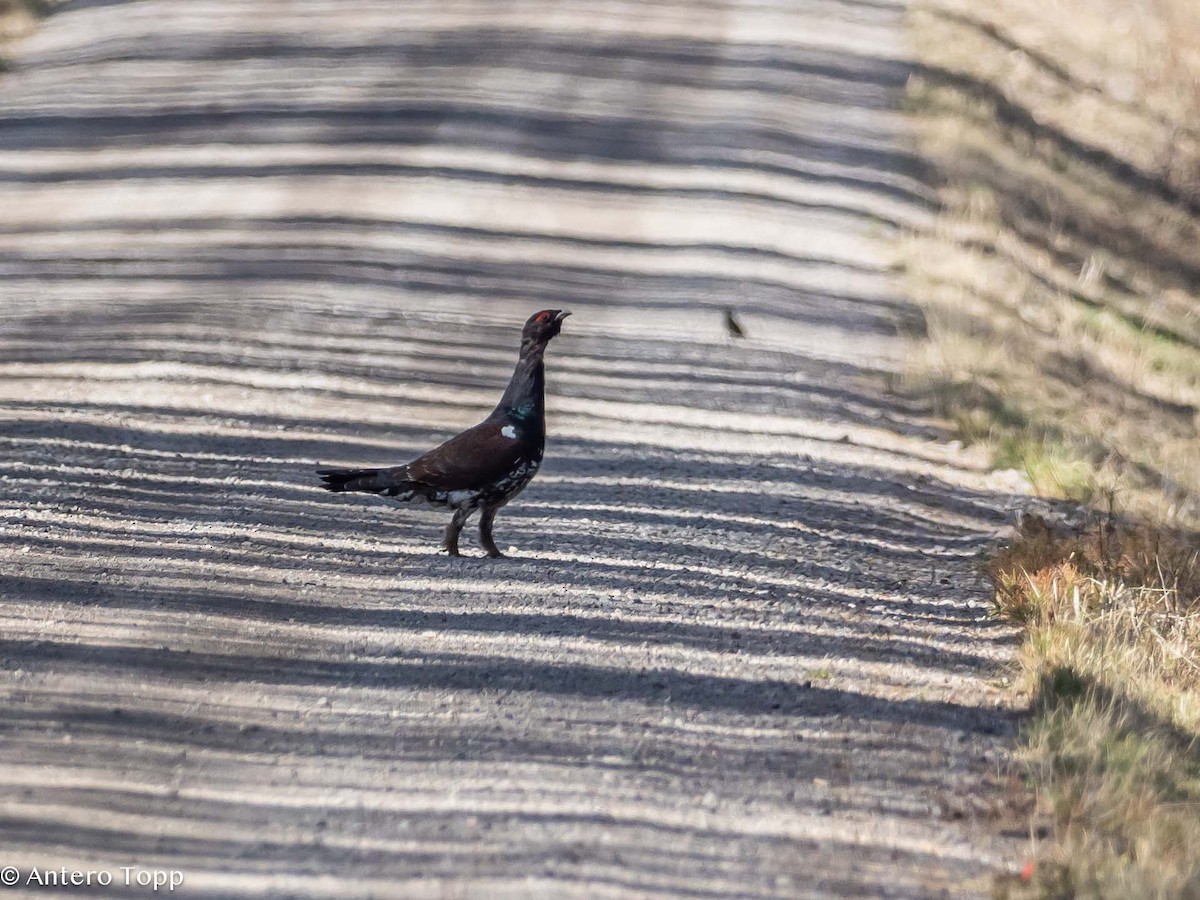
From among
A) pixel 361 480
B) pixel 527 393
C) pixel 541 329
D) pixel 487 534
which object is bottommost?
pixel 487 534

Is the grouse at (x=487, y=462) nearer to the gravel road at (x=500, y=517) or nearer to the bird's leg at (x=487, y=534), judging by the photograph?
the bird's leg at (x=487, y=534)

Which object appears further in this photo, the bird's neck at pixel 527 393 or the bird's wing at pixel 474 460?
the bird's neck at pixel 527 393

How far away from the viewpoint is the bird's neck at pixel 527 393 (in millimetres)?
6859

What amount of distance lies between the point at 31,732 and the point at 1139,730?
4436 mm

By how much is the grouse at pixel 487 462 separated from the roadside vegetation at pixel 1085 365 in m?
2.45

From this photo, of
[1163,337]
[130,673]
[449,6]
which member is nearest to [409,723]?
[130,673]

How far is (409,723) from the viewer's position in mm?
5625

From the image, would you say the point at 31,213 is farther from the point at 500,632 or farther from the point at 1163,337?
the point at 1163,337

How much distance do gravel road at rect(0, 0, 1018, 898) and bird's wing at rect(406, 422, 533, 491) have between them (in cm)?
55

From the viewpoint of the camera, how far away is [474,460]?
6703 mm

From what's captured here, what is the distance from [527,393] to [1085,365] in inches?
226

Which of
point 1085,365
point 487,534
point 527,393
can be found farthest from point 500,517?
point 1085,365

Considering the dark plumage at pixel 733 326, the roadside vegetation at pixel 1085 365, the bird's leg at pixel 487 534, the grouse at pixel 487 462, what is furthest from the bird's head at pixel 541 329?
the dark plumage at pixel 733 326

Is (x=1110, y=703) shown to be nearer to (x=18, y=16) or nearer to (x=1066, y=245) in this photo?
(x=1066, y=245)
